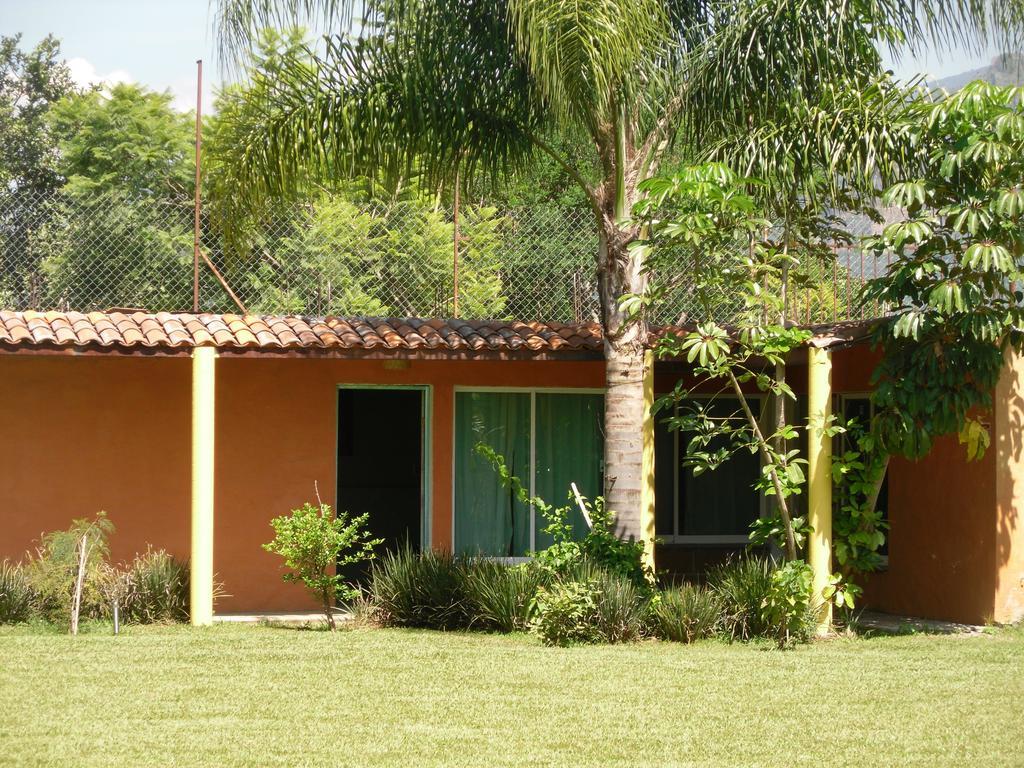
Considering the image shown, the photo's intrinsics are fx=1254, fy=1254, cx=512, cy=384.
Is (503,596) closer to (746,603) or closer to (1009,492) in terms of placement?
(746,603)

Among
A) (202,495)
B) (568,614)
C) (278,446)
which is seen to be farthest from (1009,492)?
(202,495)

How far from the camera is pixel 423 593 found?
34.7ft

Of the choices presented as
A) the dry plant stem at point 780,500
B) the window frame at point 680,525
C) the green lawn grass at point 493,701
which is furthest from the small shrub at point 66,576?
the window frame at point 680,525

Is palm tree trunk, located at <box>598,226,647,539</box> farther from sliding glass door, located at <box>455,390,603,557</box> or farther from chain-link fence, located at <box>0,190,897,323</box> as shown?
chain-link fence, located at <box>0,190,897,323</box>

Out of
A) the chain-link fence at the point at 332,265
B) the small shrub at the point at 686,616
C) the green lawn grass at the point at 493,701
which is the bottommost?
the green lawn grass at the point at 493,701

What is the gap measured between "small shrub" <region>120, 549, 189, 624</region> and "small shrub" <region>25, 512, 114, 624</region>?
19cm

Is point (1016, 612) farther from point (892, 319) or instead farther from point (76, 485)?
point (76, 485)

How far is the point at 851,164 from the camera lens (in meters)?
9.99

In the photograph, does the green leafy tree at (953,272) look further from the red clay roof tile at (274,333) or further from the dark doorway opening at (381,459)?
the dark doorway opening at (381,459)

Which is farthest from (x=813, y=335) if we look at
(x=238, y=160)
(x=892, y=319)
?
(x=238, y=160)

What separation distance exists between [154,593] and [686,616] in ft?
14.7

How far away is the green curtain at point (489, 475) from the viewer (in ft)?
39.7

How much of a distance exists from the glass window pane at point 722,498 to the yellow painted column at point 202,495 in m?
5.55

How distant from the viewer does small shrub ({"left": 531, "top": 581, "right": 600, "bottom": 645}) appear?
9.66m
